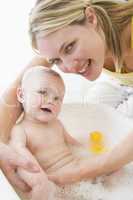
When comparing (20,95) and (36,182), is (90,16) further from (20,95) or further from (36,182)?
(36,182)

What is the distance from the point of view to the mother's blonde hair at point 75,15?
0.77 metres

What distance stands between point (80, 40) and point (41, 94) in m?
0.12

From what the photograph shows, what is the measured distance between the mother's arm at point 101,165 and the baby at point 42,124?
2cm

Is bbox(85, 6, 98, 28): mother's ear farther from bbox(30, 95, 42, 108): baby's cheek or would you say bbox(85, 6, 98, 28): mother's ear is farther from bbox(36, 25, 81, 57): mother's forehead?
bbox(30, 95, 42, 108): baby's cheek

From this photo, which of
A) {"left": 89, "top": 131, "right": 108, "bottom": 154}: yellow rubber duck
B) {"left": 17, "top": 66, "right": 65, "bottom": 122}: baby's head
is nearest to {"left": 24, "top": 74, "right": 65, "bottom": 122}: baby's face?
{"left": 17, "top": 66, "right": 65, "bottom": 122}: baby's head

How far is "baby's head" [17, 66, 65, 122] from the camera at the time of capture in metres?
0.77

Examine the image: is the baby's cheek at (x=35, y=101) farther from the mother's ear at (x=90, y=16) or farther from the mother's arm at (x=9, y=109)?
the mother's ear at (x=90, y=16)

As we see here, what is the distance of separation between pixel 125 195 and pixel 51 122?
0.60ft

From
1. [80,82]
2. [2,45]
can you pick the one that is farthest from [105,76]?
[2,45]

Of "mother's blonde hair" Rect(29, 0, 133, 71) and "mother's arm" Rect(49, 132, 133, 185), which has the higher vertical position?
"mother's blonde hair" Rect(29, 0, 133, 71)

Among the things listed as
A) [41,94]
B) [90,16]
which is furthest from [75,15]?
[41,94]

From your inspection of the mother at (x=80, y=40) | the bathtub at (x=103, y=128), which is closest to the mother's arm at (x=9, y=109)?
the mother at (x=80, y=40)

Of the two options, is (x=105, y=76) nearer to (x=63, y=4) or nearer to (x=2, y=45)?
(x=2, y=45)

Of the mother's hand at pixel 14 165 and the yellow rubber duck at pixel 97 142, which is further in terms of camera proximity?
the yellow rubber duck at pixel 97 142
